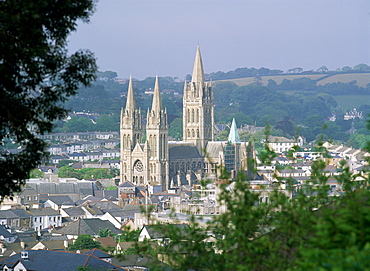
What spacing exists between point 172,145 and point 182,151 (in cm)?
120

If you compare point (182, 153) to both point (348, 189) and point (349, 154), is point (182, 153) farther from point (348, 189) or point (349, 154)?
point (348, 189)

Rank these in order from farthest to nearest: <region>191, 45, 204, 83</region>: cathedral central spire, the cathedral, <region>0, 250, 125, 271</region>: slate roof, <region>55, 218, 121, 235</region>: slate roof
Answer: <region>191, 45, 204, 83</region>: cathedral central spire, the cathedral, <region>55, 218, 121, 235</region>: slate roof, <region>0, 250, 125, 271</region>: slate roof

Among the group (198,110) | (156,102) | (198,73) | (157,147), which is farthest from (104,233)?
(198,73)

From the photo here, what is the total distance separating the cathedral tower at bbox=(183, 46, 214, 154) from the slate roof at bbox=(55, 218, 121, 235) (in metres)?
35.1

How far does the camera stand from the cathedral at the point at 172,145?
99.6 metres

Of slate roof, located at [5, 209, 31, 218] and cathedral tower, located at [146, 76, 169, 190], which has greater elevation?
cathedral tower, located at [146, 76, 169, 190]

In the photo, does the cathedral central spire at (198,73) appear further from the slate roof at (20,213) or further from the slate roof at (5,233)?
the slate roof at (5,233)

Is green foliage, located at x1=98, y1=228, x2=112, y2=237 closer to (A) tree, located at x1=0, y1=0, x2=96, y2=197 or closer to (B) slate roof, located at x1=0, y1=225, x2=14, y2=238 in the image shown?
(B) slate roof, located at x1=0, y1=225, x2=14, y2=238

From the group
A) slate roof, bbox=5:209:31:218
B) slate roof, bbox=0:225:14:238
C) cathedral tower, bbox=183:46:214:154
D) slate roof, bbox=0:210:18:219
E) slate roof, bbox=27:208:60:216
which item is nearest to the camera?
slate roof, bbox=0:225:14:238

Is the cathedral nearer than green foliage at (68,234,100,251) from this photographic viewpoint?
No

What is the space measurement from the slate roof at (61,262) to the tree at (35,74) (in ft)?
83.3

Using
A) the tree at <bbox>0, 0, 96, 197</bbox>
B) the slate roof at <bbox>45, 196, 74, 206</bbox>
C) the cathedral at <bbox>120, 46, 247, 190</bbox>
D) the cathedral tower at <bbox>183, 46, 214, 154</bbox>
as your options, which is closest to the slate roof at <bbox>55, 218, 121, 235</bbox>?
the slate roof at <bbox>45, 196, 74, 206</bbox>

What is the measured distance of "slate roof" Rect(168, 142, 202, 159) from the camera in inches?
3996

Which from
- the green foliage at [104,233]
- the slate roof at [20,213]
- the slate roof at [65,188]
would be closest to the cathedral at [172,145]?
the slate roof at [65,188]
